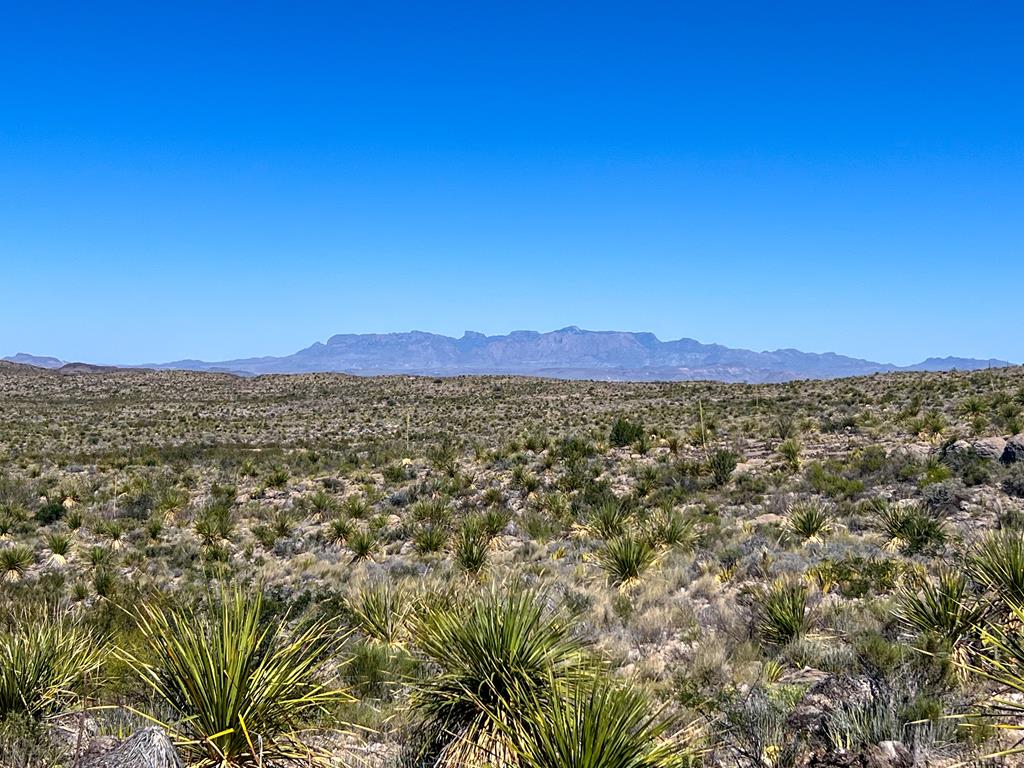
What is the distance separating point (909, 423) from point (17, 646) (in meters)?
22.3

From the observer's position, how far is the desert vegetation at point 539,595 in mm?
3855

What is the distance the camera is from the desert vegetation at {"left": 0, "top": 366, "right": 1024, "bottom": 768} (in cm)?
386

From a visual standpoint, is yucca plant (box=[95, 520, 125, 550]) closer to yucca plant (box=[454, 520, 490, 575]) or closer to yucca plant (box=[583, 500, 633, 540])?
yucca plant (box=[454, 520, 490, 575])

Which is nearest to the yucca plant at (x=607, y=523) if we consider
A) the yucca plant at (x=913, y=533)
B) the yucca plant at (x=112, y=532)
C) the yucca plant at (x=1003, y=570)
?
the yucca plant at (x=913, y=533)

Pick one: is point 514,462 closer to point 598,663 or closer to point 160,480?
point 160,480

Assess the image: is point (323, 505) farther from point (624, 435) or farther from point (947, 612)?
point (947, 612)

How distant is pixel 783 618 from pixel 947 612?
1.36 metres

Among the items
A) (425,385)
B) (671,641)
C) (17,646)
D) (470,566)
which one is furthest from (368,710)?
(425,385)

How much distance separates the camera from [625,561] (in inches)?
345

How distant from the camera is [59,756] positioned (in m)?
3.79

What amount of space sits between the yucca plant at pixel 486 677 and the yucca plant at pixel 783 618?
251 centimetres

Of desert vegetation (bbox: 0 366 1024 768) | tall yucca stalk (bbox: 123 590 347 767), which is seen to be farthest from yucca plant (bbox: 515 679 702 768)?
tall yucca stalk (bbox: 123 590 347 767)

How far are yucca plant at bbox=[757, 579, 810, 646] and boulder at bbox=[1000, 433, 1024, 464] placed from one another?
1047 centimetres

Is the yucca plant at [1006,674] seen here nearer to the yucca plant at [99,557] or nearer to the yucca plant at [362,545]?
the yucca plant at [362,545]
